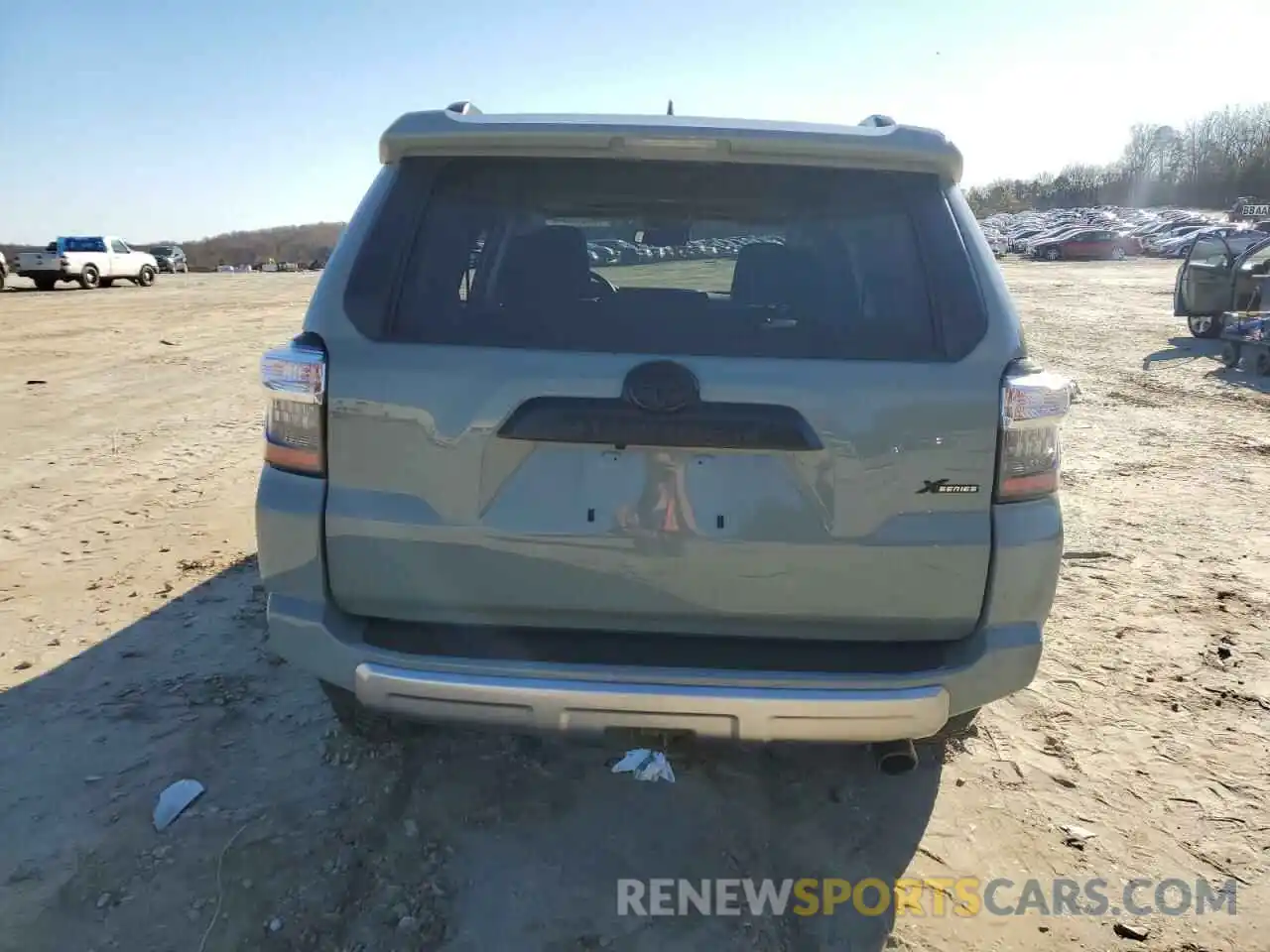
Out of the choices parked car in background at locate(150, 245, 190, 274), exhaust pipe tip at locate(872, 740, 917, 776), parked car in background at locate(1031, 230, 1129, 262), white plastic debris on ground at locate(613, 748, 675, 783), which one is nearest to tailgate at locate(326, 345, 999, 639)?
exhaust pipe tip at locate(872, 740, 917, 776)

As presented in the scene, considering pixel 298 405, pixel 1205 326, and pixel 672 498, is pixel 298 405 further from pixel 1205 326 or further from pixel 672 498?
pixel 1205 326

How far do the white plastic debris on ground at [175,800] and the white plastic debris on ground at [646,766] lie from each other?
1397 mm

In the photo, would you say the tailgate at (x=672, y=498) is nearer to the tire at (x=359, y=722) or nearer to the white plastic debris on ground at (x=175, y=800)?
the tire at (x=359, y=722)

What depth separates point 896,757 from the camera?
2746mm

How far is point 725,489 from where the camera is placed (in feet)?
7.11

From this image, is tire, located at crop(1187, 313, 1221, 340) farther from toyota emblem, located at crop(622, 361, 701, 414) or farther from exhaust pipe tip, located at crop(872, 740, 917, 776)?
toyota emblem, located at crop(622, 361, 701, 414)

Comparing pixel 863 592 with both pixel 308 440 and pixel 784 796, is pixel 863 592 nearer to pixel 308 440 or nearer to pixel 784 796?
pixel 784 796

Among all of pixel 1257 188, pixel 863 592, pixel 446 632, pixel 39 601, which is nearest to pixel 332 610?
pixel 446 632

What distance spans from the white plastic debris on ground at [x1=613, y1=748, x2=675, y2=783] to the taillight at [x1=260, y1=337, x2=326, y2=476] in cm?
153

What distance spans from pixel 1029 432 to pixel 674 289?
1035mm

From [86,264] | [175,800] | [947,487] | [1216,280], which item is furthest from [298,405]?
[86,264]

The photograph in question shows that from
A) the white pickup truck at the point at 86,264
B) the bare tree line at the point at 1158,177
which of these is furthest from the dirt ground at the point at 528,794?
the bare tree line at the point at 1158,177

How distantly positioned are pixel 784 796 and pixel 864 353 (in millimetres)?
1584

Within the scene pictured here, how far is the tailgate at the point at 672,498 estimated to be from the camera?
2145mm
